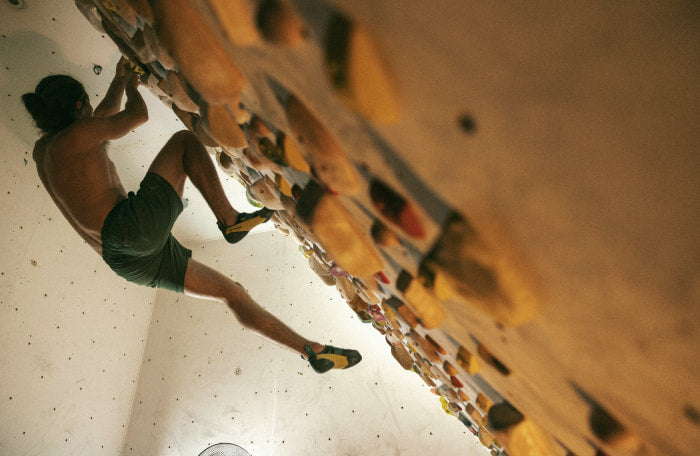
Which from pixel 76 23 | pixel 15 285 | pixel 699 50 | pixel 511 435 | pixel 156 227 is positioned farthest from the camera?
pixel 15 285

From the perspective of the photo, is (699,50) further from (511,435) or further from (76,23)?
(76,23)

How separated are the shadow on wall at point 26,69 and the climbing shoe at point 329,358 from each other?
142 centimetres

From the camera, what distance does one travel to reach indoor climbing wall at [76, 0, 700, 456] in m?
0.14

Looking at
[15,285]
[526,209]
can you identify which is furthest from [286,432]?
[526,209]

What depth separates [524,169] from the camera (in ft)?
0.58

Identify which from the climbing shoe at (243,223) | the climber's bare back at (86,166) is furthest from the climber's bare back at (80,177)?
the climbing shoe at (243,223)

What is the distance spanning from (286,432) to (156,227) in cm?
176

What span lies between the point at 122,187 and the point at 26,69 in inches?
29.0

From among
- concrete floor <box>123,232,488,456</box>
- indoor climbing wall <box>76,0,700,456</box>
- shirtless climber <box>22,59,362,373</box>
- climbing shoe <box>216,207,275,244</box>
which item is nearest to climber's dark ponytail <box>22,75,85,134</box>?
shirtless climber <box>22,59,362,373</box>

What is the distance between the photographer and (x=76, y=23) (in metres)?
1.32

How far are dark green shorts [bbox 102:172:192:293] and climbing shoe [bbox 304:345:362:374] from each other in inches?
25.3

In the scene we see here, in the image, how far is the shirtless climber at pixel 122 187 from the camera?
1019mm

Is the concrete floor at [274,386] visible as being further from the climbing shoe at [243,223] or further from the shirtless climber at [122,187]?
the climbing shoe at [243,223]

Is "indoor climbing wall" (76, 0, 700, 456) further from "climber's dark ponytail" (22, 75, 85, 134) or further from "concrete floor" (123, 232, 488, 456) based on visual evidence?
"concrete floor" (123, 232, 488, 456)
